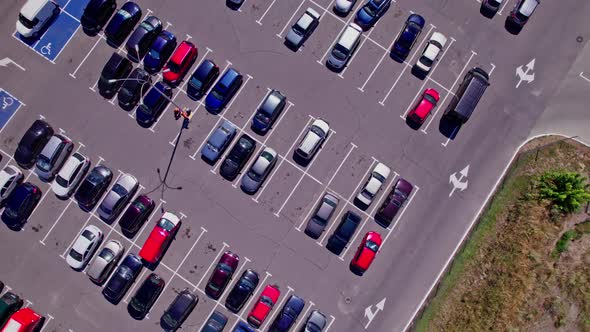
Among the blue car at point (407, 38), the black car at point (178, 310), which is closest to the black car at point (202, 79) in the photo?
the blue car at point (407, 38)

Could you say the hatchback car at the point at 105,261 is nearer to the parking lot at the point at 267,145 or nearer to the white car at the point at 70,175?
the parking lot at the point at 267,145

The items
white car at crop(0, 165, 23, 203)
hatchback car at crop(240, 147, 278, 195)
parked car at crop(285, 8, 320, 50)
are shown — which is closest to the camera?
white car at crop(0, 165, 23, 203)

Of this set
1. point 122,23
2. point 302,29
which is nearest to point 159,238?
point 122,23

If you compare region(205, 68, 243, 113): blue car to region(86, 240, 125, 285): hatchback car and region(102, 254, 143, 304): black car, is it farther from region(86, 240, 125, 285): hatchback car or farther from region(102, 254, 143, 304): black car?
region(102, 254, 143, 304): black car

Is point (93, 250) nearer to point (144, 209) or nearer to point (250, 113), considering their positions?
point (144, 209)

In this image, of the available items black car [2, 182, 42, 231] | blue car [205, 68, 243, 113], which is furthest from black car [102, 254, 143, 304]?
blue car [205, 68, 243, 113]

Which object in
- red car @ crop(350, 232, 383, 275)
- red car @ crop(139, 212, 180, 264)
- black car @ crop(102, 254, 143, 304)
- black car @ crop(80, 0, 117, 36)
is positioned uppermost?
black car @ crop(80, 0, 117, 36)

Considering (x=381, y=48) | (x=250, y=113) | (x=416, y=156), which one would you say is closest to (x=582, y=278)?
(x=416, y=156)
